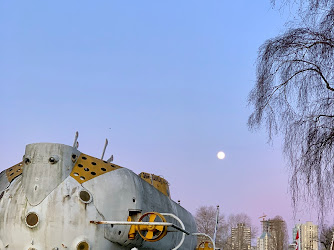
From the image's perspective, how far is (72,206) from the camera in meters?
13.6

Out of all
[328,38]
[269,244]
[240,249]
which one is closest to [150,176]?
[328,38]

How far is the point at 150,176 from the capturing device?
2111cm

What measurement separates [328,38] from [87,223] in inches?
340

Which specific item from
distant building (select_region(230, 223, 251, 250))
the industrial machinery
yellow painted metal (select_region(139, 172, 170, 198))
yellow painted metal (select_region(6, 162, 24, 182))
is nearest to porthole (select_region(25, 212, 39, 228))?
the industrial machinery

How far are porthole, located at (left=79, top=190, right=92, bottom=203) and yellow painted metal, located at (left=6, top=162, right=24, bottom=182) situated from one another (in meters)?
2.82

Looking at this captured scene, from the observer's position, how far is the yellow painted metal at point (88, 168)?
14.4m

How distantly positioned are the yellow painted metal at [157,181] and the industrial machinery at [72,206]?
16.9 feet

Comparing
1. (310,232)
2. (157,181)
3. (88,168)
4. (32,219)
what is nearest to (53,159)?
(88,168)

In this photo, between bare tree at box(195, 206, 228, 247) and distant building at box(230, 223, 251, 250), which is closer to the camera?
bare tree at box(195, 206, 228, 247)

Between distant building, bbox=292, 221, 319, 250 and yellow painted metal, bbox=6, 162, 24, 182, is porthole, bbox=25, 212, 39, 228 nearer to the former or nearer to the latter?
yellow painted metal, bbox=6, 162, 24, 182

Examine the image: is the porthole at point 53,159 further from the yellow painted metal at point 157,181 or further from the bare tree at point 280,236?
the bare tree at point 280,236

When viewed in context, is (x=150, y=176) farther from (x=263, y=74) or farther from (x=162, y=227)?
(x=263, y=74)

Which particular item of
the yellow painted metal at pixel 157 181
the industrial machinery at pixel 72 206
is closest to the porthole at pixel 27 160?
the industrial machinery at pixel 72 206

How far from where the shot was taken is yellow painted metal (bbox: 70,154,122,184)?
14406 millimetres
